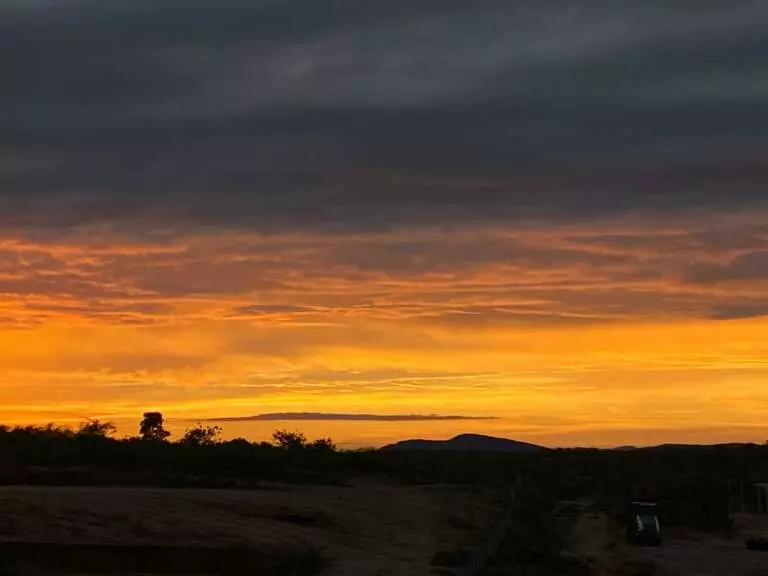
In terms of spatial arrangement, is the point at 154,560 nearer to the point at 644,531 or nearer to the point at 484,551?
the point at 484,551

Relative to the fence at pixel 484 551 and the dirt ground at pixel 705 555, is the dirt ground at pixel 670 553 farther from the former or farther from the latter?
the fence at pixel 484 551

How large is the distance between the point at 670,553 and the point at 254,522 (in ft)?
52.3

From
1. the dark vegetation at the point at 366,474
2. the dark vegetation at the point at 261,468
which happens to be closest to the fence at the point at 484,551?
the dark vegetation at the point at 366,474

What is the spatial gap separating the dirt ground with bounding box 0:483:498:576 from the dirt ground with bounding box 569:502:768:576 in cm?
399

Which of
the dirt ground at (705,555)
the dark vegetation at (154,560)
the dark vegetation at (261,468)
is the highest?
the dark vegetation at (261,468)

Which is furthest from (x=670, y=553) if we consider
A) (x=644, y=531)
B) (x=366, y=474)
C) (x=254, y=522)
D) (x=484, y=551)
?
(x=366, y=474)

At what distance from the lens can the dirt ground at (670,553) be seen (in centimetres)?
3781

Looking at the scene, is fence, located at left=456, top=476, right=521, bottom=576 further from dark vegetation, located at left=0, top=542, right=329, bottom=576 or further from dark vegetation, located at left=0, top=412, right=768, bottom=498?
dark vegetation, located at left=0, top=412, right=768, bottom=498

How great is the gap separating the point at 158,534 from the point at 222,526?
9.98ft

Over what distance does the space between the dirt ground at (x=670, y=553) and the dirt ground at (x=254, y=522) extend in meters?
3.99

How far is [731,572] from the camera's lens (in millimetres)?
38469

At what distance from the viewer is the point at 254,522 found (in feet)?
124

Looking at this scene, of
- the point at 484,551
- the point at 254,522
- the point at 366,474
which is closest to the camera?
the point at 484,551

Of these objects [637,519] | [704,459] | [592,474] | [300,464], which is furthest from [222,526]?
[704,459]
